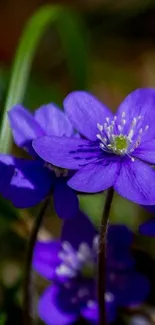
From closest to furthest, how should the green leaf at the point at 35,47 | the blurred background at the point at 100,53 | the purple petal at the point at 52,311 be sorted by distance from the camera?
the purple petal at the point at 52,311 < the green leaf at the point at 35,47 < the blurred background at the point at 100,53

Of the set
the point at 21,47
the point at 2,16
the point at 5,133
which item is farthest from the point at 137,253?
the point at 2,16

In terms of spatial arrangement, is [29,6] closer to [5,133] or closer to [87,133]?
[5,133]

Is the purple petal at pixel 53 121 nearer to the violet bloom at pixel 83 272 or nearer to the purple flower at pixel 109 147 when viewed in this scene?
the purple flower at pixel 109 147

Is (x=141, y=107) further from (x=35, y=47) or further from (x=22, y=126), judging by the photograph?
(x=35, y=47)

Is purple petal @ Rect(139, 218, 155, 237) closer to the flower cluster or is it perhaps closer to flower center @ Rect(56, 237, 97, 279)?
the flower cluster

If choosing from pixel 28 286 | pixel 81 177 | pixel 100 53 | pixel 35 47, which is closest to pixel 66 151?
pixel 81 177

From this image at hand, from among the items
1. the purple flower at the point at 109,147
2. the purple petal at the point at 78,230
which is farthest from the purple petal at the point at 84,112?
the purple petal at the point at 78,230
